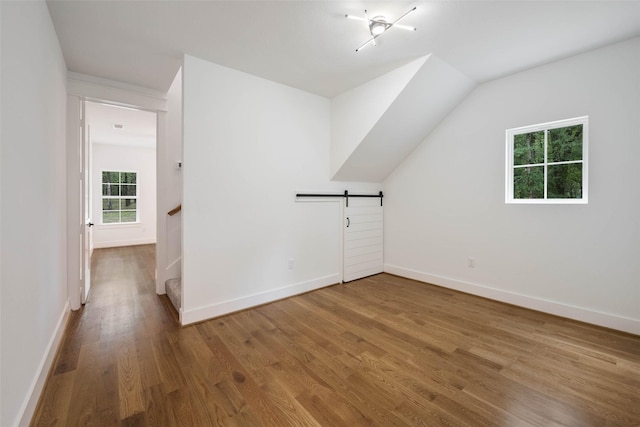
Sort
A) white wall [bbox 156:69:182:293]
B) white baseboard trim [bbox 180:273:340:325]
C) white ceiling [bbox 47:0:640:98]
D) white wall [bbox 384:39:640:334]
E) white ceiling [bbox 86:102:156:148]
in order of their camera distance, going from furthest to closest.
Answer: white ceiling [bbox 86:102:156:148], white wall [bbox 156:69:182:293], white baseboard trim [bbox 180:273:340:325], white wall [bbox 384:39:640:334], white ceiling [bbox 47:0:640:98]

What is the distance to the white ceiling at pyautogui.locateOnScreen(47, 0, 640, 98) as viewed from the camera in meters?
1.95

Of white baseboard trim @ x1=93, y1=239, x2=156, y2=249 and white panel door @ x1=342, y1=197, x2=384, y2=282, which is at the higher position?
white panel door @ x1=342, y1=197, x2=384, y2=282

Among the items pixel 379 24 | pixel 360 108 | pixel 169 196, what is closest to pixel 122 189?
pixel 169 196

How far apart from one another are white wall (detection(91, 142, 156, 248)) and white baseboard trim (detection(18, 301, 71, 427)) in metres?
5.11

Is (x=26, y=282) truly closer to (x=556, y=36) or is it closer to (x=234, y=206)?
(x=234, y=206)

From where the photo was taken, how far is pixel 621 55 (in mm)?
2408

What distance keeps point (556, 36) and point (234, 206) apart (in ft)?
11.0

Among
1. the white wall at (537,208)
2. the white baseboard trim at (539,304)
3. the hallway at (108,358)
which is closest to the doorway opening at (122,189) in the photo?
the hallway at (108,358)

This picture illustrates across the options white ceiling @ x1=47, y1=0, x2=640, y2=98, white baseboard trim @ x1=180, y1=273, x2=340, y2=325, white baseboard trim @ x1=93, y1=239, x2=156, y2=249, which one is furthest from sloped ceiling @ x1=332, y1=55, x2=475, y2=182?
white baseboard trim @ x1=93, y1=239, x2=156, y2=249

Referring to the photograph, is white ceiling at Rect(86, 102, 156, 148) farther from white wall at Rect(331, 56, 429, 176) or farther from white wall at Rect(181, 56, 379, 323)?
white wall at Rect(331, 56, 429, 176)

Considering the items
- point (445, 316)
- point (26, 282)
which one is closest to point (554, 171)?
point (445, 316)

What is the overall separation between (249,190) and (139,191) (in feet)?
19.2

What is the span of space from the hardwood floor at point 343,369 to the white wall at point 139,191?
4.58 meters

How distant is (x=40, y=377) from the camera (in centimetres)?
167
